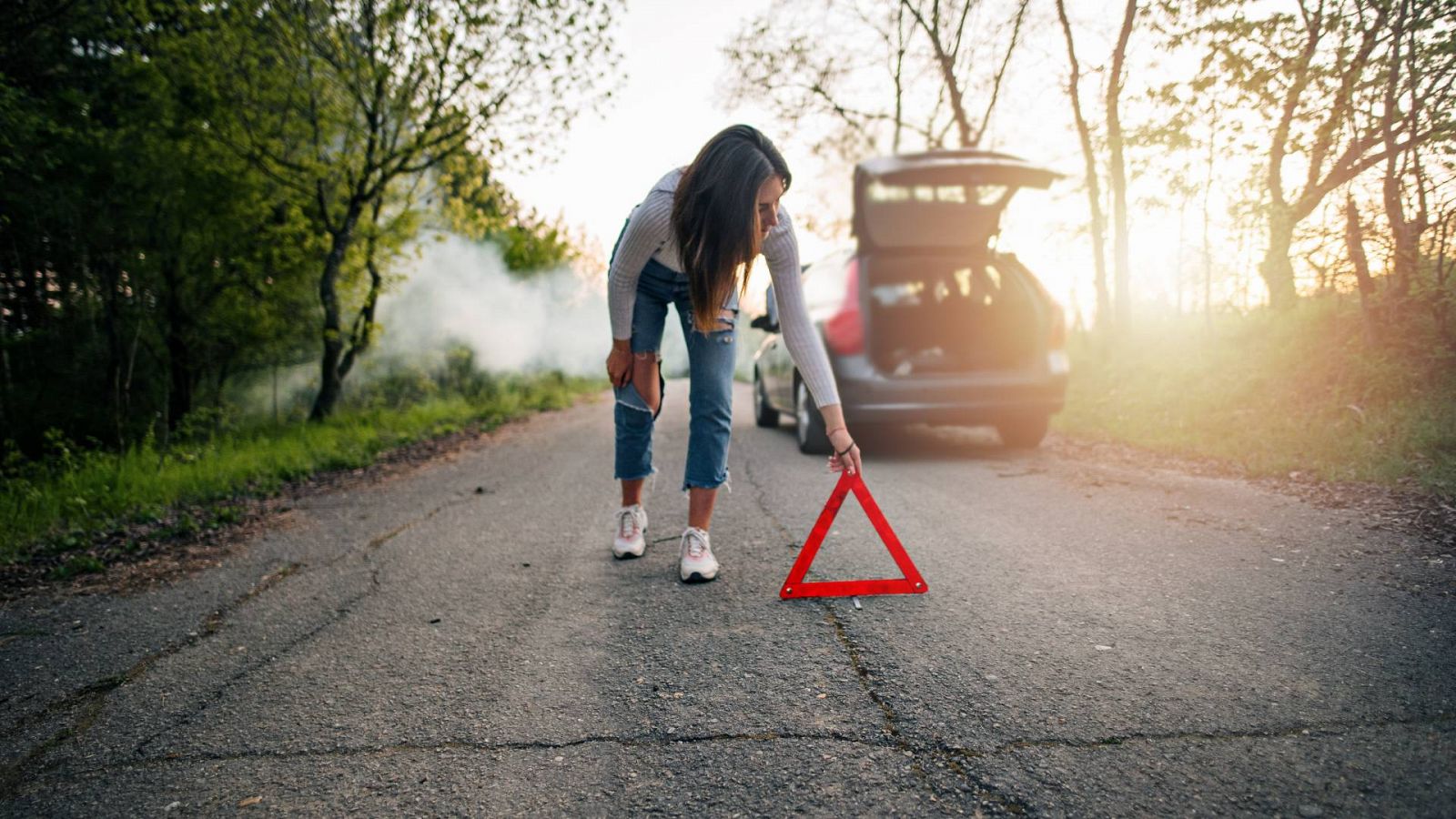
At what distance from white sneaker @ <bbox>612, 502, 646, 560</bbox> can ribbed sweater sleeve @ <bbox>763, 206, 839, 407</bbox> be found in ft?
3.41

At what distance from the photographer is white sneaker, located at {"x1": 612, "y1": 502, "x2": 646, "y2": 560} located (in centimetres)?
334

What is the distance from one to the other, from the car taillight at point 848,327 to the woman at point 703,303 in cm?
280

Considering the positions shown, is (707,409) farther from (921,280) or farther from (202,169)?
(202,169)

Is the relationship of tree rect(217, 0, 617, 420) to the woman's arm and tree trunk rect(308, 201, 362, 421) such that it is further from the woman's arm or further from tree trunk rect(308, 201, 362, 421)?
the woman's arm

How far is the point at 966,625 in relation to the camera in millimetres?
2379

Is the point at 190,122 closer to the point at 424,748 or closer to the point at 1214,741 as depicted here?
the point at 424,748

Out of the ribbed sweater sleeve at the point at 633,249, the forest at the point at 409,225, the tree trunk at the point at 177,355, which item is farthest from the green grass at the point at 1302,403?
the tree trunk at the point at 177,355

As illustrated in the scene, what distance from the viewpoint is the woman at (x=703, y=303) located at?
8.33ft

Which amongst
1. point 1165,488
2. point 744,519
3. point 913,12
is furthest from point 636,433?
point 913,12

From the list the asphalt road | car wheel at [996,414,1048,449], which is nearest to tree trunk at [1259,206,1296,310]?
car wheel at [996,414,1048,449]

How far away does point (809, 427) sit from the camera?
20.5 ft

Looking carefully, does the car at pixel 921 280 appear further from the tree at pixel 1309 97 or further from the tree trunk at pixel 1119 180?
the tree trunk at pixel 1119 180

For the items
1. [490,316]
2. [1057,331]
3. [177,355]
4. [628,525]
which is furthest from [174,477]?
[490,316]

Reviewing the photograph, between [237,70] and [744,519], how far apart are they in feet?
33.4
